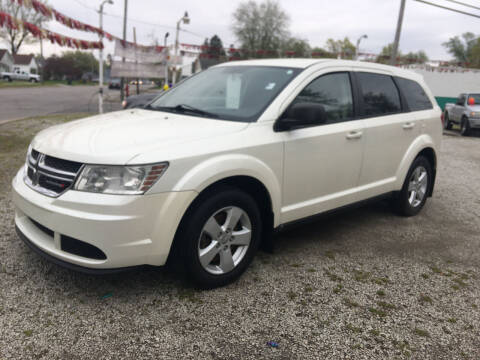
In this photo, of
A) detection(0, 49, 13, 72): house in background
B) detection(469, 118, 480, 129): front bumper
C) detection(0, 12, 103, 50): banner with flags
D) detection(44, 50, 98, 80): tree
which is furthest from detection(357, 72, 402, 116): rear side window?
detection(0, 49, 13, 72): house in background

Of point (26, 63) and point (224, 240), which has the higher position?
point (26, 63)

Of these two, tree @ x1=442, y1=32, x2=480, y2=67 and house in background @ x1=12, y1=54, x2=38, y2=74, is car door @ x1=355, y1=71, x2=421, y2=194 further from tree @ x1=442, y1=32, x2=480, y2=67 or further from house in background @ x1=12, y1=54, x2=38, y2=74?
house in background @ x1=12, y1=54, x2=38, y2=74

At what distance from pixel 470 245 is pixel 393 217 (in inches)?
37.6

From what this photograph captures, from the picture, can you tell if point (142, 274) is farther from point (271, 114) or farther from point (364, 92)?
point (364, 92)

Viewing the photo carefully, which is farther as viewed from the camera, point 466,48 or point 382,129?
point 466,48

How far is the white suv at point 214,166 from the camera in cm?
264

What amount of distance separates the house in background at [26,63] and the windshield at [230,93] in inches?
3787

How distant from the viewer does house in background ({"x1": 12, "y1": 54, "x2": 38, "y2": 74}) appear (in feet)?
289

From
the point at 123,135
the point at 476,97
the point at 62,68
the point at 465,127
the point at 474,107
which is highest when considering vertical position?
the point at 62,68

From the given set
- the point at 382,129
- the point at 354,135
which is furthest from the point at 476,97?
the point at 354,135

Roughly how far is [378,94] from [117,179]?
9.81 ft

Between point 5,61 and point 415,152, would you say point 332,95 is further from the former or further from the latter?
point 5,61

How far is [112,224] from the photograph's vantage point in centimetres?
257

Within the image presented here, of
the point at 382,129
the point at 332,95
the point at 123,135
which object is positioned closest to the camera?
the point at 123,135
